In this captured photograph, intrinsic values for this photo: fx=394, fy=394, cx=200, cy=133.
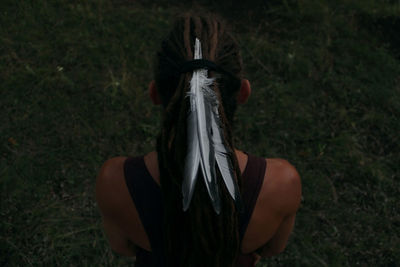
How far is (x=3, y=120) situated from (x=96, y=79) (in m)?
0.95

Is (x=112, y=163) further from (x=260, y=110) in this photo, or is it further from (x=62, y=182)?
(x=260, y=110)

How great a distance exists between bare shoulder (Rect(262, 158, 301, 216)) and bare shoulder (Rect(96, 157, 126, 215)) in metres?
0.57

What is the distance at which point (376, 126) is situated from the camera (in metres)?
3.80

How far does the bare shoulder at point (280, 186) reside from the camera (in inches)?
61.5

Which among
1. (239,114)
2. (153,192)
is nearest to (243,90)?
(153,192)

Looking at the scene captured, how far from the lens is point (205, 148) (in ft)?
3.90

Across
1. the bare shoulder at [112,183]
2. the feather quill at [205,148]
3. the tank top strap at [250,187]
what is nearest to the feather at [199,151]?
the feather quill at [205,148]

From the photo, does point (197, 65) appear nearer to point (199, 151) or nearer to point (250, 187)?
point (199, 151)

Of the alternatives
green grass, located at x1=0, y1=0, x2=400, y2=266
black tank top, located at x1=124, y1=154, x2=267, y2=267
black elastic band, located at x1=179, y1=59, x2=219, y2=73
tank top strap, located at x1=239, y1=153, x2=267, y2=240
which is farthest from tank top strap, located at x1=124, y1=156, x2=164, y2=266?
green grass, located at x1=0, y1=0, x2=400, y2=266

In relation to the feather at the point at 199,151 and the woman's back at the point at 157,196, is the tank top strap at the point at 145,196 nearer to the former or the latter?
the woman's back at the point at 157,196

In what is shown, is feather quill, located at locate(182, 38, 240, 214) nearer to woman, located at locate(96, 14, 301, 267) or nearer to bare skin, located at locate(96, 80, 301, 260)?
woman, located at locate(96, 14, 301, 267)

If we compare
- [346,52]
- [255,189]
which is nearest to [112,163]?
[255,189]

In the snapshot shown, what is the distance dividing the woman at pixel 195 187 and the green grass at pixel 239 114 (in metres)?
1.45

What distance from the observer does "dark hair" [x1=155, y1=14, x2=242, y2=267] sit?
1.26 metres
